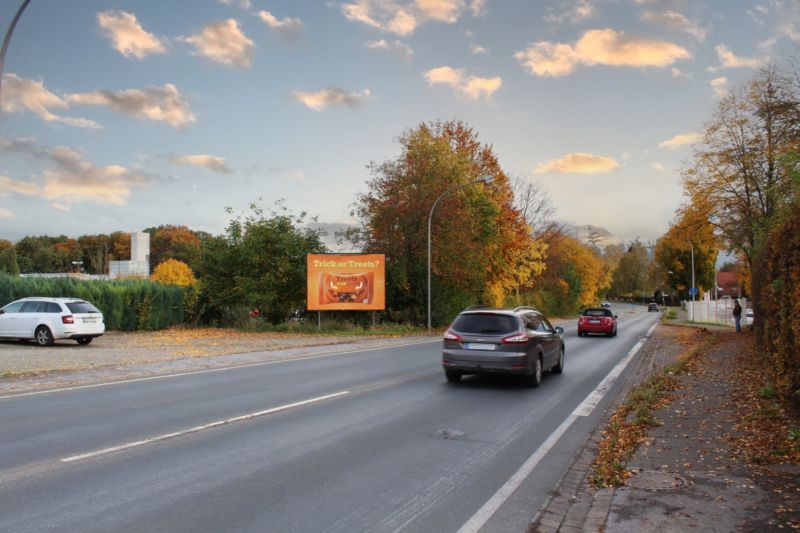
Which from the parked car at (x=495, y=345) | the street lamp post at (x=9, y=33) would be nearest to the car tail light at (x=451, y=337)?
the parked car at (x=495, y=345)

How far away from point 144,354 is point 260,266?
13.8m

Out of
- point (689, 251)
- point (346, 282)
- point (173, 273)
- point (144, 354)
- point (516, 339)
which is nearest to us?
point (516, 339)

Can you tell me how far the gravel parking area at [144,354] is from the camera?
13203 mm

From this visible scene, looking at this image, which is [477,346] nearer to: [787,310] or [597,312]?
[787,310]

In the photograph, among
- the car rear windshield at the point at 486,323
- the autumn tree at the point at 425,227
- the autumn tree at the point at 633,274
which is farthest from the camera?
the autumn tree at the point at 633,274

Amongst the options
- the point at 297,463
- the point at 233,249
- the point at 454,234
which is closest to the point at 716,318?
the point at 454,234

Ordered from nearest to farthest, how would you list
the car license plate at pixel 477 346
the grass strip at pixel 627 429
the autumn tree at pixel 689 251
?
1. the grass strip at pixel 627 429
2. the car license plate at pixel 477 346
3. the autumn tree at pixel 689 251

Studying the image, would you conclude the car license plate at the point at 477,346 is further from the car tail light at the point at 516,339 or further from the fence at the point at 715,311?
the fence at the point at 715,311

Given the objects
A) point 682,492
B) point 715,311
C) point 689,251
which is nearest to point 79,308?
point 682,492

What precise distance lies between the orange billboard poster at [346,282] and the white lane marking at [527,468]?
18.4 metres

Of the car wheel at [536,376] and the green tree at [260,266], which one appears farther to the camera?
the green tree at [260,266]

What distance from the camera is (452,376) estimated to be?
486 inches

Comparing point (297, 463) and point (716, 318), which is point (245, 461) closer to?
point (297, 463)

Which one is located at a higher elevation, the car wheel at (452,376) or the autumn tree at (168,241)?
the autumn tree at (168,241)
